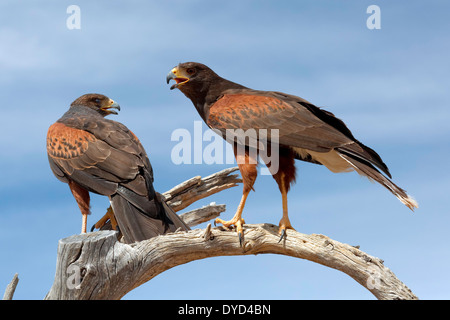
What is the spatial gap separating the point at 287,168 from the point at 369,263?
145cm

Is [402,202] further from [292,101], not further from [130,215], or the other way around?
[130,215]

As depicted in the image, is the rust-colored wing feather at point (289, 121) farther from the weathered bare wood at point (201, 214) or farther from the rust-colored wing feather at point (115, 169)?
the weathered bare wood at point (201, 214)

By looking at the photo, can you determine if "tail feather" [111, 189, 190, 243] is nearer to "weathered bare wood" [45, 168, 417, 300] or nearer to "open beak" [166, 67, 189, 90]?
"weathered bare wood" [45, 168, 417, 300]

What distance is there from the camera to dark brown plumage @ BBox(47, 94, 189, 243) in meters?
6.34

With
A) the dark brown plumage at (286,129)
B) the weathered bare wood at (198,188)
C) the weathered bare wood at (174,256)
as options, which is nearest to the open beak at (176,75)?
the dark brown plumage at (286,129)

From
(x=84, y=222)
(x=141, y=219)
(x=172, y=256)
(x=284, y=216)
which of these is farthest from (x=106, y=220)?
(x=284, y=216)

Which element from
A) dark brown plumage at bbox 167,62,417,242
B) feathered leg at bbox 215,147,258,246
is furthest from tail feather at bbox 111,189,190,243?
dark brown plumage at bbox 167,62,417,242

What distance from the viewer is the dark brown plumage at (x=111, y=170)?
634 cm

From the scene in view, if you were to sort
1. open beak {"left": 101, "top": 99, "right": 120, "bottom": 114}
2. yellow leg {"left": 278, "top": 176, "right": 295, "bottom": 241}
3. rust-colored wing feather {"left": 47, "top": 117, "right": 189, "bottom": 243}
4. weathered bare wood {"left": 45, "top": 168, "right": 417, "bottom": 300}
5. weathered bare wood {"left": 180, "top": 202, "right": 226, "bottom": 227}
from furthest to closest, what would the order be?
weathered bare wood {"left": 180, "top": 202, "right": 226, "bottom": 227} < open beak {"left": 101, "top": 99, "right": 120, "bottom": 114} < rust-colored wing feather {"left": 47, "top": 117, "right": 189, "bottom": 243} < yellow leg {"left": 278, "top": 176, "right": 295, "bottom": 241} < weathered bare wood {"left": 45, "top": 168, "right": 417, "bottom": 300}

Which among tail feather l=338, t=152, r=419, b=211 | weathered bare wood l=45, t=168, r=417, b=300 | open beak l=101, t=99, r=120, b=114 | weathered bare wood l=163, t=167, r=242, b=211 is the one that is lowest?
weathered bare wood l=45, t=168, r=417, b=300

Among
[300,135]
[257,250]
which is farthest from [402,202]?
[257,250]

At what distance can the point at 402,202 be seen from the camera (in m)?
5.60

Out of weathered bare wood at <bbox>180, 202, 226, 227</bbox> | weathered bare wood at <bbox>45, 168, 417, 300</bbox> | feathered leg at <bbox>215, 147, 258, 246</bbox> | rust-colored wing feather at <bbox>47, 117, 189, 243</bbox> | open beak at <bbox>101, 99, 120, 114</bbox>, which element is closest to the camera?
weathered bare wood at <bbox>45, 168, 417, 300</bbox>
